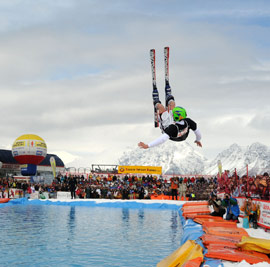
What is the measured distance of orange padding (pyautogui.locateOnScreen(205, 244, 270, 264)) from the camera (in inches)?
356

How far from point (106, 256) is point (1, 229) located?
278 inches

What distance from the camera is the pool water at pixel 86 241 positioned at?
10.8 m

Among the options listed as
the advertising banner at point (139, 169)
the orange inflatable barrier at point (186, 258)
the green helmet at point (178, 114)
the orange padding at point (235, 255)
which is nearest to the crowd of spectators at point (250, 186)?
the green helmet at point (178, 114)

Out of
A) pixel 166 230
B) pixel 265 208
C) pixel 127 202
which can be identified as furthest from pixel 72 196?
pixel 265 208

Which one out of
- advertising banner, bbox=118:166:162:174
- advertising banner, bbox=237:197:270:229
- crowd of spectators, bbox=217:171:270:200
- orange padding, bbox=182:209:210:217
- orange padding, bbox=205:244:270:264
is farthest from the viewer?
advertising banner, bbox=118:166:162:174

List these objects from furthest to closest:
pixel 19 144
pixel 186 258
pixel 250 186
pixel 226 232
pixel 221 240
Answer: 1. pixel 19 144
2. pixel 250 186
3. pixel 226 232
4. pixel 221 240
5. pixel 186 258

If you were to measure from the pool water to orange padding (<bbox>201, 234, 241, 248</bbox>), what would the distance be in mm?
1217

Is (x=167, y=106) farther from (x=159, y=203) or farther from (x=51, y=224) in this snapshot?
(x=159, y=203)

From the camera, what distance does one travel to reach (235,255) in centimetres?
934

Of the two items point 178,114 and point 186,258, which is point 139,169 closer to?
point 178,114

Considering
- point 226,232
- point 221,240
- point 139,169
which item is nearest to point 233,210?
point 226,232

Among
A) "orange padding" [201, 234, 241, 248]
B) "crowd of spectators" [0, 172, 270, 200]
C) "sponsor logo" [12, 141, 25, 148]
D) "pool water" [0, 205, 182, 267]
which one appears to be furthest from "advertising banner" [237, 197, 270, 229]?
"sponsor logo" [12, 141, 25, 148]

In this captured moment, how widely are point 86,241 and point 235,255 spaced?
578 cm

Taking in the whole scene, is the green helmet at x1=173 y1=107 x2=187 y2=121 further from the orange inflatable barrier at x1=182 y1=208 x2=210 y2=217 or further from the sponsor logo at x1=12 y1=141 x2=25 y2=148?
the sponsor logo at x1=12 y1=141 x2=25 y2=148
